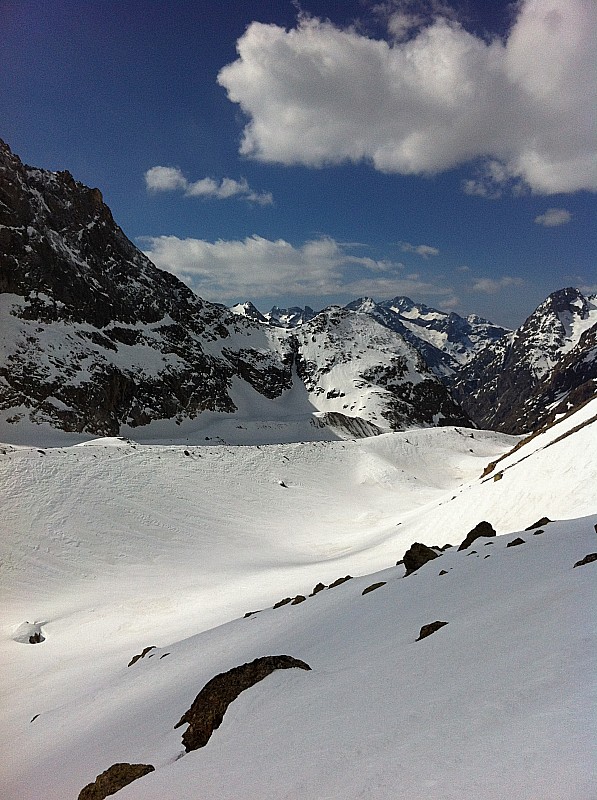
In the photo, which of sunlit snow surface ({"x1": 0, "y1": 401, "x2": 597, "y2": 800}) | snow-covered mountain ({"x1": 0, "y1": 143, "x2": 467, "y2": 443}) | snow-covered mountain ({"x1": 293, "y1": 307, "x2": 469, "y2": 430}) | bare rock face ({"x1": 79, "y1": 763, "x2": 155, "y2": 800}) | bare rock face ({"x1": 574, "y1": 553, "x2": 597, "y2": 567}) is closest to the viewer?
sunlit snow surface ({"x1": 0, "y1": 401, "x2": 597, "y2": 800})

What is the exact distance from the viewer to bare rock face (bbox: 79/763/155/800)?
4652 millimetres

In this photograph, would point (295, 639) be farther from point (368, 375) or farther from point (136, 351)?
point (368, 375)

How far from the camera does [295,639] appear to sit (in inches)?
359

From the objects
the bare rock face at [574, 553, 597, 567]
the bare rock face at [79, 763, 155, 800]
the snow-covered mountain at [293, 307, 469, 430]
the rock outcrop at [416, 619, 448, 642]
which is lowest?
the bare rock face at [574, 553, 597, 567]

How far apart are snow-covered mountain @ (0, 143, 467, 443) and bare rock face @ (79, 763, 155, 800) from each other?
6504 centimetres

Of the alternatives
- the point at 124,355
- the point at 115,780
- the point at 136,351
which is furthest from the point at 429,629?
the point at 136,351

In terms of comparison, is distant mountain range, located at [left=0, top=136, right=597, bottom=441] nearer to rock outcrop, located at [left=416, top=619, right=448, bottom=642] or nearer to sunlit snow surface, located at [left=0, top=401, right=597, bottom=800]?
sunlit snow surface, located at [left=0, top=401, right=597, bottom=800]

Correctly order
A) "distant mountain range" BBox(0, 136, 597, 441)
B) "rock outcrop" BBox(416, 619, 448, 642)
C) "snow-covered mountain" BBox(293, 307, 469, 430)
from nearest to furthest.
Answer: "rock outcrop" BBox(416, 619, 448, 642), "distant mountain range" BBox(0, 136, 597, 441), "snow-covered mountain" BBox(293, 307, 469, 430)

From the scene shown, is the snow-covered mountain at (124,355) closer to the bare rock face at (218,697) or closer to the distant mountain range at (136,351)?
the distant mountain range at (136,351)

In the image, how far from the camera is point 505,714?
11.1 feet

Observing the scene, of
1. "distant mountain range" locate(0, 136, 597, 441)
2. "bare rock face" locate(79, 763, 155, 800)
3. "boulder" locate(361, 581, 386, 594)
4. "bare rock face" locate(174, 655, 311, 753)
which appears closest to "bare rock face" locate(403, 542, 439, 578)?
"boulder" locate(361, 581, 386, 594)

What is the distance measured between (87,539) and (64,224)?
3412 inches

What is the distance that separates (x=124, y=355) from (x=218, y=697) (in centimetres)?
8469

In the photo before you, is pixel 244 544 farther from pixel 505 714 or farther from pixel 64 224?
pixel 64 224
